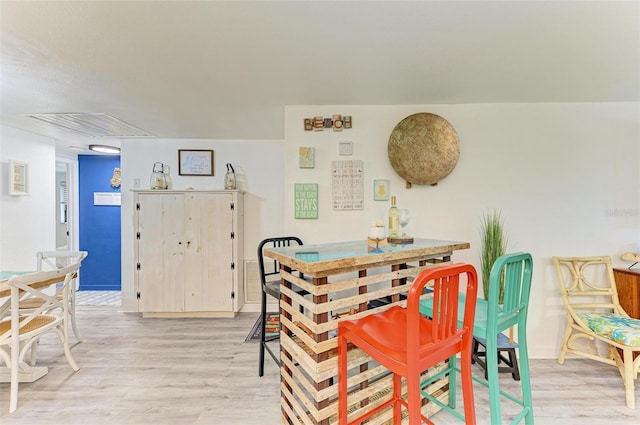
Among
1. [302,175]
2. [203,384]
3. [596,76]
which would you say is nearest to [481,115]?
[596,76]

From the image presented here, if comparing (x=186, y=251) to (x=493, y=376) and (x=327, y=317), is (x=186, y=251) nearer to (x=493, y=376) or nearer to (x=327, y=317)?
(x=327, y=317)

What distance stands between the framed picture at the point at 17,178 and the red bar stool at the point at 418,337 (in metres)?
4.16

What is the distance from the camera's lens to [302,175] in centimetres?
242

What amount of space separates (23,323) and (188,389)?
124 cm

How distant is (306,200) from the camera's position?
2416mm

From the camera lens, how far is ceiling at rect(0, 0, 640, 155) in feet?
4.20

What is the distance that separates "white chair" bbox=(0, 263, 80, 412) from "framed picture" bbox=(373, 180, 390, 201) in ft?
8.59

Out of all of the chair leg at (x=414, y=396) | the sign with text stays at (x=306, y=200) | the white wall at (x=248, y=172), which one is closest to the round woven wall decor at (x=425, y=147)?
the sign with text stays at (x=306, y=200)

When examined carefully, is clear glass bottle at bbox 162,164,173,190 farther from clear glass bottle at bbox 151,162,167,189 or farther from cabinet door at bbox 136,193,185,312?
cabinet door at bbox 136,193,185,312

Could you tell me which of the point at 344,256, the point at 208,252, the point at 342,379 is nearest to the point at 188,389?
the point at 342,379

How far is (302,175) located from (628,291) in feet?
9.35

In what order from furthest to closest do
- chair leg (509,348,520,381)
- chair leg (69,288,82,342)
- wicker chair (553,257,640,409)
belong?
chair leg (69,288,82,342) < chair leg (509,348,520,381) < wicker chair (553,257,640,409)

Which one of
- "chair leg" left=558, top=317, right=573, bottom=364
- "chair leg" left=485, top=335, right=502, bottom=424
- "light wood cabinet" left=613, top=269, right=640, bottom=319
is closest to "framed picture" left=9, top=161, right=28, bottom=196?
"chair leg" left=485, top=335, right=502, bottom=424

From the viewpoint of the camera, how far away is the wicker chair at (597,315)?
1815 mm
